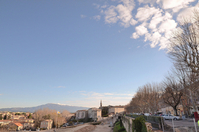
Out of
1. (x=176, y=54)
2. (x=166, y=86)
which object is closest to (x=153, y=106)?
(x=166, y=86)

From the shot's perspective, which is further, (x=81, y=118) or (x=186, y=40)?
(x=81, y=118)

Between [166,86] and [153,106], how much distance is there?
15622 millimetres

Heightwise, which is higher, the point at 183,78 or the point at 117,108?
the point at 183,78

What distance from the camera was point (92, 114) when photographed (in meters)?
93.7

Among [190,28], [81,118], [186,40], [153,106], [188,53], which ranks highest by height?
[190,28]

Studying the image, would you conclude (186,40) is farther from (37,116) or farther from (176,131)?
(37,116)

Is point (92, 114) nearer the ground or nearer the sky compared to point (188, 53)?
nearer the ground

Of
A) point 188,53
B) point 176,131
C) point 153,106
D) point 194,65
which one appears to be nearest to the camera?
point 176,131

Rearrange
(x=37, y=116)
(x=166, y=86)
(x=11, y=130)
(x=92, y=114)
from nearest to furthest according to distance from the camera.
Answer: (x=166, y=86) < (x=11, y=130) < (x=37, y=116) < (x=92, y=114)

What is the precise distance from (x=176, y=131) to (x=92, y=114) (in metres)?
87.0

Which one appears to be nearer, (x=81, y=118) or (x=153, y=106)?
(x=153, y=106)

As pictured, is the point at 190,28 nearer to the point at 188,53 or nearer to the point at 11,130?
the point at 188,53

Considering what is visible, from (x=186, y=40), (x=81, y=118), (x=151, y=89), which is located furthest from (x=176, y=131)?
(x=81, y=118)

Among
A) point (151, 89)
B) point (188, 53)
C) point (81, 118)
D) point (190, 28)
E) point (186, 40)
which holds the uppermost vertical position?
point (190, 28)
